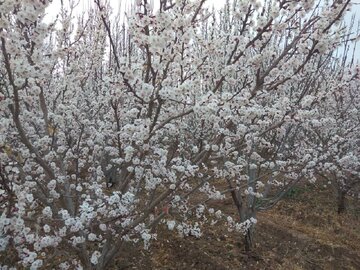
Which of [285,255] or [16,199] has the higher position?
[16,199]

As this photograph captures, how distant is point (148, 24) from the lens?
3.85 m

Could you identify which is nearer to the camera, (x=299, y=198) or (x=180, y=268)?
(x=180, y=268)

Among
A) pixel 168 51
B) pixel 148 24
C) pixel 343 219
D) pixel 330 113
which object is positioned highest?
pixel 148 24

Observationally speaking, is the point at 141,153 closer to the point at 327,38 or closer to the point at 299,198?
the point at 327,38

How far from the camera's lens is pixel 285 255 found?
7.64 metres

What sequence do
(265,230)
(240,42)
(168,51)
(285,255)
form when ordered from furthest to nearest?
(265,230), (285,255), (240,42), (168,51)

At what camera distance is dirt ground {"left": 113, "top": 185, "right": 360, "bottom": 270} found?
6863 mm

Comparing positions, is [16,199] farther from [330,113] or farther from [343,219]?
[330,113]

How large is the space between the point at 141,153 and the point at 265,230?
517 cm

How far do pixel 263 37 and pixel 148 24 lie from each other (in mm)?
1473

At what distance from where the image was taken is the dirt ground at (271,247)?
6863mm

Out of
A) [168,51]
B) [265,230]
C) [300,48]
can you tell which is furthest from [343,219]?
[168,51]

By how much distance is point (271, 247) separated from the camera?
25.6 ft

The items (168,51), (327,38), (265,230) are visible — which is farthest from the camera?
(265,230)
